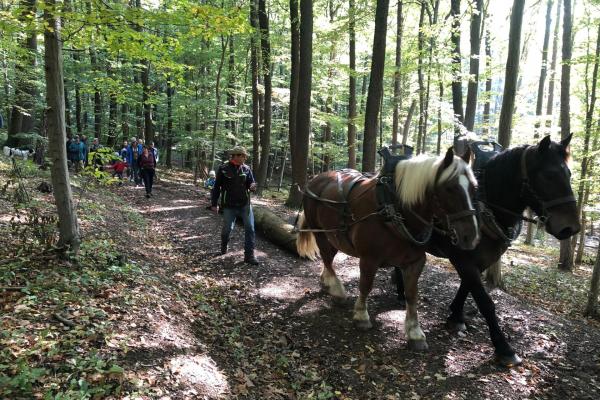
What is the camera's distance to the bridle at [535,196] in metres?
3.81

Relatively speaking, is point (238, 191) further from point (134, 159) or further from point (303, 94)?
point (134, 159)

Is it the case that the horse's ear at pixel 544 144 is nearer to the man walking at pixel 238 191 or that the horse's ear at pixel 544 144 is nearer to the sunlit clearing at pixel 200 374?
the sunlit clearing at pixel 200 374

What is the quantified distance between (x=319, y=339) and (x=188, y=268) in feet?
10.8

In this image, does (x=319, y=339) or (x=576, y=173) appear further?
(x=576, y=173)

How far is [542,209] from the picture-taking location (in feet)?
13.1

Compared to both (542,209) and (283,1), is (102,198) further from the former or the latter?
(283,1)

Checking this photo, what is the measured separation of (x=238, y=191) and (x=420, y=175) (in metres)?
4.14

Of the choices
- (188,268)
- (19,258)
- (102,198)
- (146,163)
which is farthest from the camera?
(146,163)

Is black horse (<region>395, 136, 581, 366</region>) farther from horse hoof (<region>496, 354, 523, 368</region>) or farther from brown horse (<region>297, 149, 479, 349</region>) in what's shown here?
brown horse (<region>297, 149, 479, 349</region>)

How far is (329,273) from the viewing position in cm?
607

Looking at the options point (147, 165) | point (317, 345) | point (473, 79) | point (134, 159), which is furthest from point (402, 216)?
point (134, 159)

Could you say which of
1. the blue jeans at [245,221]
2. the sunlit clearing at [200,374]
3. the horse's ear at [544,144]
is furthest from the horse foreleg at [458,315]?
the blue jeans at [245,221]

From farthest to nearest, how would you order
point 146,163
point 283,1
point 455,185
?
point 283,1
point 146,163
point 455,185

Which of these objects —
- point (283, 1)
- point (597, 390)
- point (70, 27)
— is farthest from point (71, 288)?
point (283, 1)
